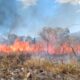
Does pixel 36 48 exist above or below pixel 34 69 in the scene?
above

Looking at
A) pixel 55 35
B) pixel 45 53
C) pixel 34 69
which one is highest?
pixel 55 35

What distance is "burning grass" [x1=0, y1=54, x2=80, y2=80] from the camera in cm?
336

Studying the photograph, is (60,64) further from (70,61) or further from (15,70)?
(15,70)

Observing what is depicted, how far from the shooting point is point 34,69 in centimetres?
346

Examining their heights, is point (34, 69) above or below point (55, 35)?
below

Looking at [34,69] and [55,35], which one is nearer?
[34,69]

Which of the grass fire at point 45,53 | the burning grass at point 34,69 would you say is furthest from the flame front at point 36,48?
the burning grass at point 34,69

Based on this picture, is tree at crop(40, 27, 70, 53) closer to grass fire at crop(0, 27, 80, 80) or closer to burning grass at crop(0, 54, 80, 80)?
grass fire at crop(0, 27, 80, 80)

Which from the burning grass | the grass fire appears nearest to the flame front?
the grass fire

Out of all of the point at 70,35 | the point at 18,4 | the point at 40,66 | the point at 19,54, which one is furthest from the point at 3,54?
the point at 70,35

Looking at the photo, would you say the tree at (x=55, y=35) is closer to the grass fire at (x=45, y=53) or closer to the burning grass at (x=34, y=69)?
the grass fire at (x=45, y=53)

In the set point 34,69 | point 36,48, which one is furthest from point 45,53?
point 34,69

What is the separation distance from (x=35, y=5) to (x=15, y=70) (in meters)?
1.08

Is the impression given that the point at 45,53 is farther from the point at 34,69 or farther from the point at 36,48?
the point at 34,69
